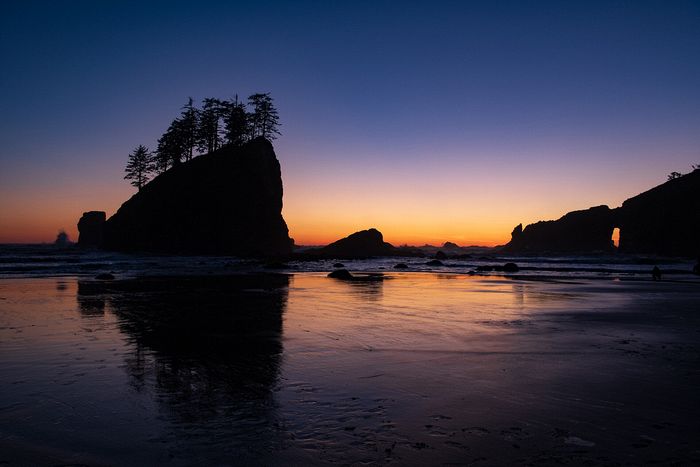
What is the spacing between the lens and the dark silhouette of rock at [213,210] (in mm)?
64750

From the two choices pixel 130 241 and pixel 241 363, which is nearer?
pixel 241 363

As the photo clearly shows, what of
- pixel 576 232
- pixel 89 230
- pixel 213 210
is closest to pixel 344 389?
pixel 213 210

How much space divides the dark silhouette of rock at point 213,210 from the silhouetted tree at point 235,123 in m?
5.50

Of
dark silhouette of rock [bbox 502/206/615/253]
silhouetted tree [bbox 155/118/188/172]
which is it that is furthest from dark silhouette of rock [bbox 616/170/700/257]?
silhouetted tree [bbox 155/118/188/172]

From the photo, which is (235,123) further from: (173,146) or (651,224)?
(651,224)

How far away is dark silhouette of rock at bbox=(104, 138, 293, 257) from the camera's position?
64750mm

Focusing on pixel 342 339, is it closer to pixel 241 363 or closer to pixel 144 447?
pixel 241 363

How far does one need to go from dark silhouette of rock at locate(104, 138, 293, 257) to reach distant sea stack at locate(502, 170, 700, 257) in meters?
64.6

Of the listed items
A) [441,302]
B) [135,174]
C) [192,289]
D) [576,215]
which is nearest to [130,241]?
[135,174]

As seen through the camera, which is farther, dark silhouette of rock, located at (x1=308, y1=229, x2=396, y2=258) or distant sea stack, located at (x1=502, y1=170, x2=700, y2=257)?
dark silhouette of rock, located at (x1=308, y1=229, x2=396, y2=258)

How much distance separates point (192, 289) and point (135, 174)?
76.2m

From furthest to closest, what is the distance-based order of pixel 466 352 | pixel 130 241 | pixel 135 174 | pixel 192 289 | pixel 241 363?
pixel 135 174 < pixel 130 241 < pixel 192 289 < pixel 466 352 < pixel 241 363

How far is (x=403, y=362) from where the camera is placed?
306 inches

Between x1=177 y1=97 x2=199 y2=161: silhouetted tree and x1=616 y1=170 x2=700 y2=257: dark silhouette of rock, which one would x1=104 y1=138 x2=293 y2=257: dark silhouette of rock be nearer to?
x1=177 y1=97 x2=199 y2=161: silhouetted tree
